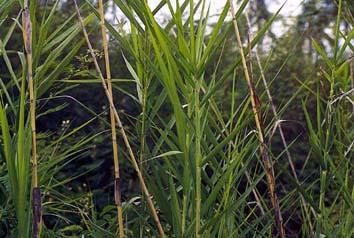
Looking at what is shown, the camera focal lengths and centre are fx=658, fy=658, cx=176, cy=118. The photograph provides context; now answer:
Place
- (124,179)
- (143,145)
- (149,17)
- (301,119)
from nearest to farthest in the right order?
1. (149,17)
2. (143,145)
3. (124,179)
4. (301,119)

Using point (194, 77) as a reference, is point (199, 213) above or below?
below

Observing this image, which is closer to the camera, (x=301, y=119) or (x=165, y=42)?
(x=165, y=42)

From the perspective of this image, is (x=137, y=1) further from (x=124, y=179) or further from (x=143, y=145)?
(x=124, y=179)

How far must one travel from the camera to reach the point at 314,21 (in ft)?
17.7

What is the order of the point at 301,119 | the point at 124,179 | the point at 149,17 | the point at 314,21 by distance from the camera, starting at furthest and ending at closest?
1. the point at 314,21
2. the point at 301,119
3. the point at 124,179
4. the point at 149,17

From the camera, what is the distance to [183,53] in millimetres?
1010

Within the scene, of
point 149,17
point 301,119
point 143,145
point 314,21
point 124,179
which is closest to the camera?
point 149,17

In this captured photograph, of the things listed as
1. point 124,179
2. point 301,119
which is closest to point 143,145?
point 124,179

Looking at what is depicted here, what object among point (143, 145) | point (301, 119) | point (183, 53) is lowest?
point (301, 119)

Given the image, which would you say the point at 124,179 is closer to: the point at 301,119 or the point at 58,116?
the point at 58,116

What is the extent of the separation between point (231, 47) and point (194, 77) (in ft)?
13.6

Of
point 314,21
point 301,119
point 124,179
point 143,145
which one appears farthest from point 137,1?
point 314,21

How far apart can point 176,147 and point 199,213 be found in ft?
0.40

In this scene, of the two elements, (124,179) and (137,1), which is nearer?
(137,1)
